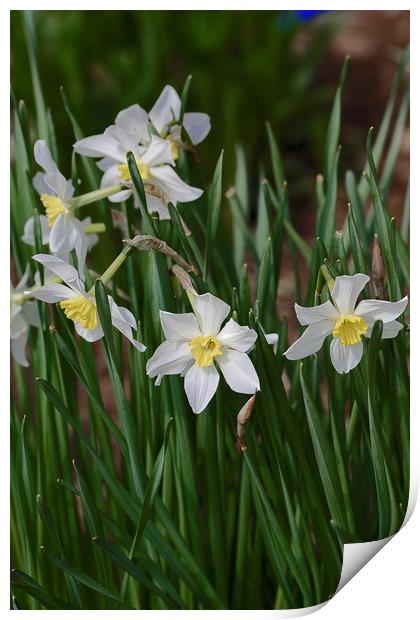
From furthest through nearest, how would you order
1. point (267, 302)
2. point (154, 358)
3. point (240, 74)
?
1. point (240, 74)
2. point (267, 302)
3. point (154, 358)

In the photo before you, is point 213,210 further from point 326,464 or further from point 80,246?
point 326,464

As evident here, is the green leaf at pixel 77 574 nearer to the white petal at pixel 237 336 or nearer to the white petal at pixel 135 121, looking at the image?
the white petal at pixel 237 336

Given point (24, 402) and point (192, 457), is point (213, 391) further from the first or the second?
point (24, 402)

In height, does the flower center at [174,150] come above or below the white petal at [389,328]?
above

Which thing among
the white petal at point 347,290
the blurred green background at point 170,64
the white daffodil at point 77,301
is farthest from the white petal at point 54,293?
the blurred green background at point 170,64

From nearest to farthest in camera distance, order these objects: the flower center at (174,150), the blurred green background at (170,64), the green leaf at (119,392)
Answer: the green leaf at (119,392) < the flower center at (174,150) < the blurred green background at (170,64)
